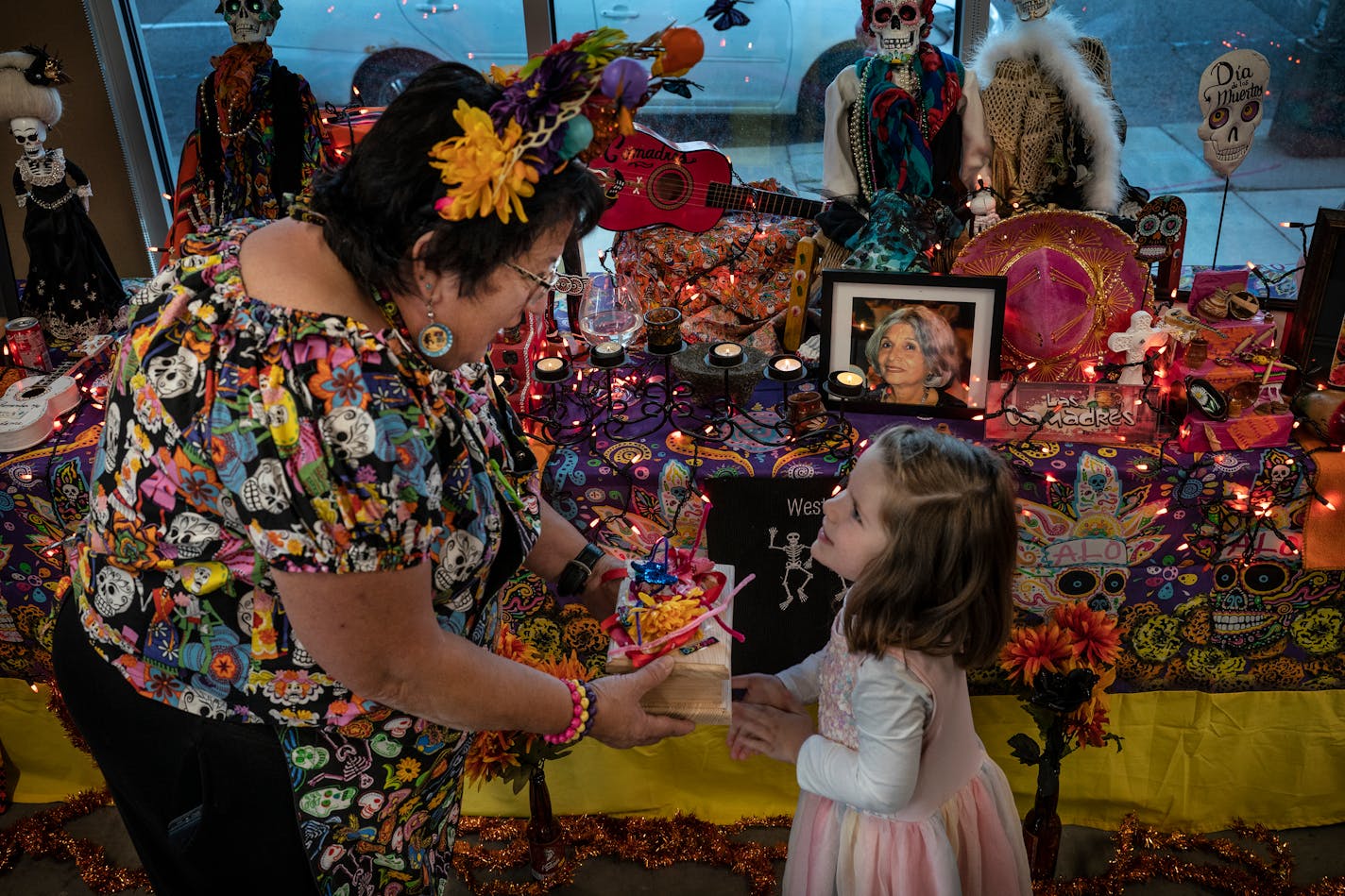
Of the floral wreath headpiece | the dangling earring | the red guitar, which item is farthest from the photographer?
the red guitar

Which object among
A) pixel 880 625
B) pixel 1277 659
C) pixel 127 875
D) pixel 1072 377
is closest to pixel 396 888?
pixel 880 625

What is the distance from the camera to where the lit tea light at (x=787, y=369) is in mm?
2127

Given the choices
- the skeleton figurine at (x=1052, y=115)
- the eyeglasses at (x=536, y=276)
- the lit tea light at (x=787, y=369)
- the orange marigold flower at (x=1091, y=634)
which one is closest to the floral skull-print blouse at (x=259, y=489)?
the eyeglasses at (x=536, y=276)

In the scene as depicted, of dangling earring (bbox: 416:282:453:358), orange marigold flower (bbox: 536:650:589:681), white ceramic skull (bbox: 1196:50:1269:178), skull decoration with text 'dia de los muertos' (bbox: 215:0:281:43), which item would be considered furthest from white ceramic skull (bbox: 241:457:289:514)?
white ceramic skull (bbox: 1196:50:1269:178)

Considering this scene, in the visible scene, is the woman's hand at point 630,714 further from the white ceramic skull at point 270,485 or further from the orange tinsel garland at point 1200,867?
the orange tinsel garland at point 1200,867

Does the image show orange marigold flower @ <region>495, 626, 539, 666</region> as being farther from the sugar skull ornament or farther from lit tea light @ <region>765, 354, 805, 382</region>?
the sugar skull ornament

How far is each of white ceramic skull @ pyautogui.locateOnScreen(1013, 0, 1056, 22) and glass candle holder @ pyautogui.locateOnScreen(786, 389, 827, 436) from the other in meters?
0.96

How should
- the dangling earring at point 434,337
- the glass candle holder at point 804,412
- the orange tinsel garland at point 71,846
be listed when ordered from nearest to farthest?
the dangling earring at point 434,337 → the glass candle holder at point 804,412 → the orange tinsel garland at point 71,846

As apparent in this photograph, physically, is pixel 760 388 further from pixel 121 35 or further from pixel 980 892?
pixel 121 35

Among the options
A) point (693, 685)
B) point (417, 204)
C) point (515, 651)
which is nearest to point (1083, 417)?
point (693, 685)

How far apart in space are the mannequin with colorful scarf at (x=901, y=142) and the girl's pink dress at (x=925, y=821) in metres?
1.00

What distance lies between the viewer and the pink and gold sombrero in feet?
7.10

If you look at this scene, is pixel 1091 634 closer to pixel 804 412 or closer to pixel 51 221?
pixel 804 412

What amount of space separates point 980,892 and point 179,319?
1.37 meters
